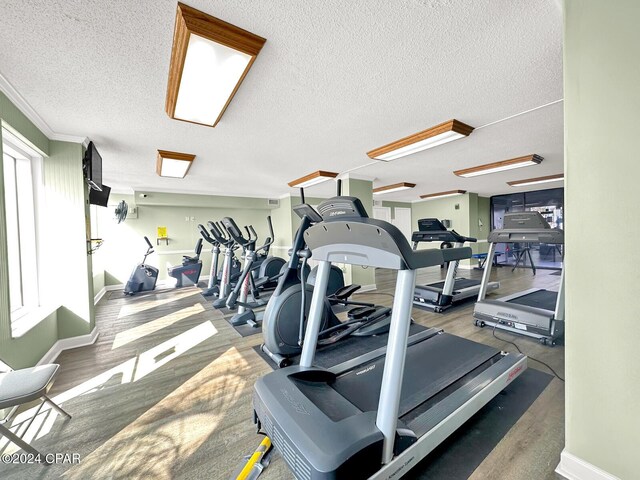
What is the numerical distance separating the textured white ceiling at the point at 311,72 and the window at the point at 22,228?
1.63 ft

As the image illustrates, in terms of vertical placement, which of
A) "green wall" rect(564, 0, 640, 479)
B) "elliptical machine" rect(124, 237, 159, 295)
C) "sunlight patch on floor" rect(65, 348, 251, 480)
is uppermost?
"green wall" rect(564, 0, 640, 479)

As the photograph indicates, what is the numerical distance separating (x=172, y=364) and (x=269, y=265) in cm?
288

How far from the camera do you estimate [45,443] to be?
59.7 inches

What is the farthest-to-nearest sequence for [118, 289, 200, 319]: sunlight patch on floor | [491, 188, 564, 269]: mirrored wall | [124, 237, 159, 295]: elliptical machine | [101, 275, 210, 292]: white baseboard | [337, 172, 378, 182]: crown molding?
[491, 188, 564, 269]: mirrored wall, [101, 275, 210, 292]: white baseboard, [124, 237, 159, 295]: elliptical machine, [337, 172, 378, 182]: crown molding, [118, 289, 200, 319]: sunlight patch on floor

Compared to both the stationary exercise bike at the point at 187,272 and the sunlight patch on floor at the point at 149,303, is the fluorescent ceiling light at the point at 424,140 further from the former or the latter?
the stationary exercise bike at the point at 187,272

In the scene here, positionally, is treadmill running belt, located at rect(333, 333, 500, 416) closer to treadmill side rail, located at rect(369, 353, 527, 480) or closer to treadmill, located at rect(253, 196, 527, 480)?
treadmill, located at rect(253, 196, 527, 480)

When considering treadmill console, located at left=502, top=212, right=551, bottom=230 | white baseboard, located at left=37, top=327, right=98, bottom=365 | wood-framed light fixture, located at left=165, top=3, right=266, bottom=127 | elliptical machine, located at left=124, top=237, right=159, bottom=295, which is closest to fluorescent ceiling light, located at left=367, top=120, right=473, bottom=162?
treadmill console, located at left=502, top=212, right=551, bottom=230

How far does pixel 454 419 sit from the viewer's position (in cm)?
143

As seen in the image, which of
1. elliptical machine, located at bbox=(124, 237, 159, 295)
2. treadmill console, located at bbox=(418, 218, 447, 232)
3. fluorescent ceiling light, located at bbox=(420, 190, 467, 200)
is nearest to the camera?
treadmill console, located at bbox=(418, 218, 447, 232)

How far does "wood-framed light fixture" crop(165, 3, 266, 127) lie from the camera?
1343 mm

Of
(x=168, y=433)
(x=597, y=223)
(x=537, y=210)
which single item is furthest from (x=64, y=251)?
(x=537, y=210)

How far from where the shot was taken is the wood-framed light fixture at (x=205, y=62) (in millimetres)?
1343

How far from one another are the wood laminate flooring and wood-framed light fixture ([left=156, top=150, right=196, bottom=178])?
7.82ft

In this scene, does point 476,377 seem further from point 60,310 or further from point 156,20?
point 60,310
